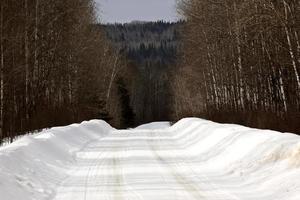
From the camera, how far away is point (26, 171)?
11297mm

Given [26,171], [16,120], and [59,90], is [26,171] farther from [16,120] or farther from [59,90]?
[59,90]

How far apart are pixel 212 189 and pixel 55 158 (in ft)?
20.8

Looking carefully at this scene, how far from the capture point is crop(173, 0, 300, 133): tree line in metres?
18.7

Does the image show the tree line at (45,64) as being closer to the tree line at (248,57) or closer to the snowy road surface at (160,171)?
the snowy road surface at (160,171)

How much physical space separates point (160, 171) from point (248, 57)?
15940 mm

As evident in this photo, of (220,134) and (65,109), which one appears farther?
(65,109)

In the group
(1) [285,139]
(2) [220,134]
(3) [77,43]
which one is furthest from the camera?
(3) [77,43]

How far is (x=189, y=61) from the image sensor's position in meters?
43.6

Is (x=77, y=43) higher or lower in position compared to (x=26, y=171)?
higher

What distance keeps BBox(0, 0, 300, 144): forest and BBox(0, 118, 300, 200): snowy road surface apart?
3.38m

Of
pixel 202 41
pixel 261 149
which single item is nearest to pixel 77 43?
pixel 202 41

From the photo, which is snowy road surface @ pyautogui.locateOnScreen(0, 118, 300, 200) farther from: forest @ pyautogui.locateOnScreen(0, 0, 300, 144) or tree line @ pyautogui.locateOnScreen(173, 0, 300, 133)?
tree line @ pyautogui.locateOnScreen(173, 0, 300, 133)

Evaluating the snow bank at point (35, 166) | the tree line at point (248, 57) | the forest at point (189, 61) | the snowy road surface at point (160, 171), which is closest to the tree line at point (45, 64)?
the forest at point (189, 61)

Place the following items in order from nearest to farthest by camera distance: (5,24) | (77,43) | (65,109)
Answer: (5,24)
(65,109)
(77,43)
